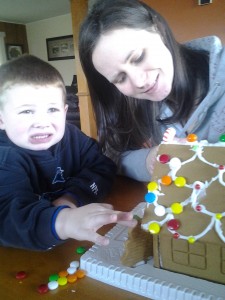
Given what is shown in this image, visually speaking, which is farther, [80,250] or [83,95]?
[83,95]

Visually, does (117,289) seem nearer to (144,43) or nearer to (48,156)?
(48,156)

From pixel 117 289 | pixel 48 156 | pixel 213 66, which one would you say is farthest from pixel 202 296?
pixel 213 66

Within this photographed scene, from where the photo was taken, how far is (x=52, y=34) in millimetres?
6168

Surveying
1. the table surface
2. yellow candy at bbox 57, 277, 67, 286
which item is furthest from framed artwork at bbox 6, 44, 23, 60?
yellow candy at bbox 57, 277, 67, 286

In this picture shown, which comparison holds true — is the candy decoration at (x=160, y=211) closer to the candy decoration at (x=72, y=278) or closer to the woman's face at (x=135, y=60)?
the candy decoration at (x=72, y=278)

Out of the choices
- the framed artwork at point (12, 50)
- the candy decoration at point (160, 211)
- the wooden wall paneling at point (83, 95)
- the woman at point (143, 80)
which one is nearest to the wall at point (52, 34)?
the framed artwork at point (12, 50)

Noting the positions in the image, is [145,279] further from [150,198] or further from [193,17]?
[193,17]

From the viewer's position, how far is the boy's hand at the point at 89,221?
1.52 ft

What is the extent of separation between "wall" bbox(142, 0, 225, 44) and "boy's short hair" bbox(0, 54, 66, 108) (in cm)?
156

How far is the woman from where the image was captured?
731 mm

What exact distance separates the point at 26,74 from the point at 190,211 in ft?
1.42

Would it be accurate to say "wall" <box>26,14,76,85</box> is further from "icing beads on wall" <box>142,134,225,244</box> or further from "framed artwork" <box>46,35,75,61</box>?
"icing beads on wall" <box>142,134,225,244</box>

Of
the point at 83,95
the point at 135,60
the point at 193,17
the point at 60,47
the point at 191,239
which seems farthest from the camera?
the point at 60,47


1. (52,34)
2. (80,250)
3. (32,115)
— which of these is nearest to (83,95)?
(32,115)
